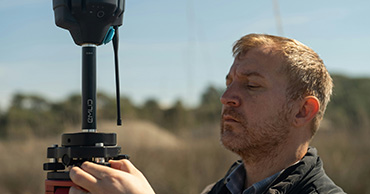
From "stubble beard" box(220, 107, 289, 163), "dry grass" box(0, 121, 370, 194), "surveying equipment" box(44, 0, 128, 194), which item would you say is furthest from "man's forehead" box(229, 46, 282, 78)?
"dry grass" box(0, 121, 370, 194)

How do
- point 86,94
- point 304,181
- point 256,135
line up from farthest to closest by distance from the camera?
point 256,135 < point 304,181 < point 86,94

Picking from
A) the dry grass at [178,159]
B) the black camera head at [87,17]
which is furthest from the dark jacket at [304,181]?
the dry grass at [178,159]

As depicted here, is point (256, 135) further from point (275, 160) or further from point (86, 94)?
point (86, 94)

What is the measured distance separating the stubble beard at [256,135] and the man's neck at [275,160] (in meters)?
0.01

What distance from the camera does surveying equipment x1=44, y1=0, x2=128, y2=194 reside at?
1.24 metres

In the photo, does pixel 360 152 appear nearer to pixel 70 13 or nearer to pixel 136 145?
pixel 136 145

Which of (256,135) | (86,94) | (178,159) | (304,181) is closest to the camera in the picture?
(86,94)

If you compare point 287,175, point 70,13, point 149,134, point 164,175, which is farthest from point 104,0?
point 149,134

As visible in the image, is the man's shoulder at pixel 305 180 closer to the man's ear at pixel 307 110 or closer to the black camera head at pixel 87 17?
the man's ear at pixel 307 110

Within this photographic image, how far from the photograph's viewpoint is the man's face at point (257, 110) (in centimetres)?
171

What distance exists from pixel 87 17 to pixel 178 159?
4.30m

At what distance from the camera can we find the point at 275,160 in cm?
174

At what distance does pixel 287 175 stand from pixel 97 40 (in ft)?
2.69

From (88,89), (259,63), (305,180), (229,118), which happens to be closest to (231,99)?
(229,118)
